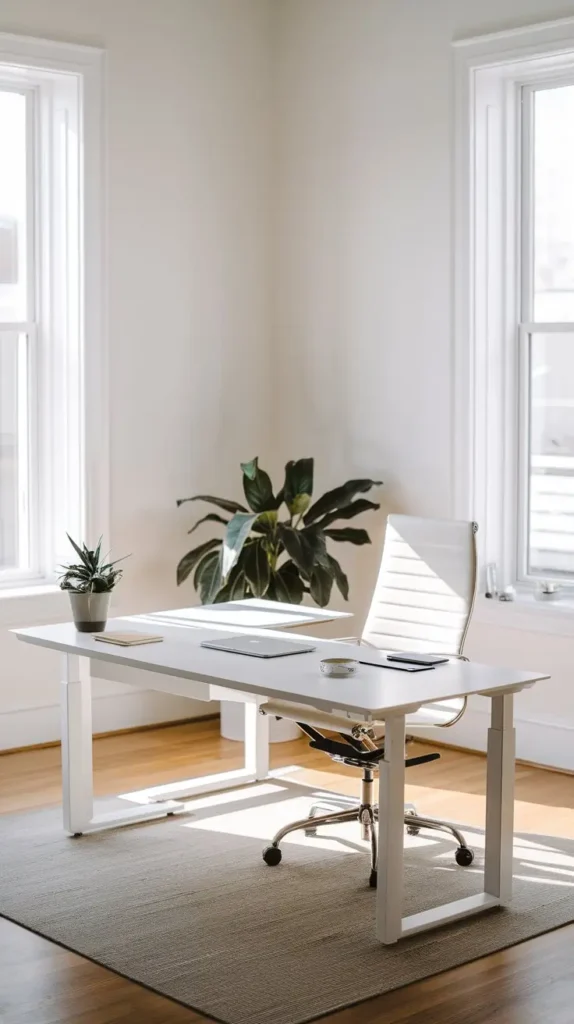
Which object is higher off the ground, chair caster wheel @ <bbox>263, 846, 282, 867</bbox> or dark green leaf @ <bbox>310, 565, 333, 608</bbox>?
dark green leaf @ <bbox>310, 565, 333, 608</bbox>

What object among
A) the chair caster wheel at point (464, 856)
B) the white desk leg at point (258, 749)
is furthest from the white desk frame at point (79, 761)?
the chair caster wheel at point (464, 856)

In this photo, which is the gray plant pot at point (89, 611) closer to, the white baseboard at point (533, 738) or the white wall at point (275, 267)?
the white wall at point (275, 267)

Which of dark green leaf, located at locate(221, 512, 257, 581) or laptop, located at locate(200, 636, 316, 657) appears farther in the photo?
dark green leaf, located at locate(221, 512, 257, 581)

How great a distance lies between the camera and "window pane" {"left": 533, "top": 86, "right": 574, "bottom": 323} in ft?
17.8

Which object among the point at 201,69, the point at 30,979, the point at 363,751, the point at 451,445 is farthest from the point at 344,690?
the point at 201,69

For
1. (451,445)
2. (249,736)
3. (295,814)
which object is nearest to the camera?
(295,814)

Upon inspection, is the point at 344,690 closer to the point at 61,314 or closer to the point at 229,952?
the point at 229,952

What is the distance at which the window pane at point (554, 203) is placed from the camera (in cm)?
543

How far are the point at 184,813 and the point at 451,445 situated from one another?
6.22ft

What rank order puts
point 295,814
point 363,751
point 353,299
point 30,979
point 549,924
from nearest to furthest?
point 30,979 < point 549,924 < point 363,751 < point 295,814 < point 353,299

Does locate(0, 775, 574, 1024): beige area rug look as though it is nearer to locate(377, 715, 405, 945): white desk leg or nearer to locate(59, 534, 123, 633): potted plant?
locate(377, 715, 405, 945): white desk leg

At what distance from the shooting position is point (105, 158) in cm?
573

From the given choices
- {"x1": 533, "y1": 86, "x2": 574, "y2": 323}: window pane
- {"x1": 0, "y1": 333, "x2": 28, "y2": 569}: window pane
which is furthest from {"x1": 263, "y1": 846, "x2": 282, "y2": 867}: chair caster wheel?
{"x1": 533, "y1": 86, "x2": 574, "y2": 323}: window pane

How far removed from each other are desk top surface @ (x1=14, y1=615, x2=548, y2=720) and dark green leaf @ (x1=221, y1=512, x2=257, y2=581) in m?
0.98
